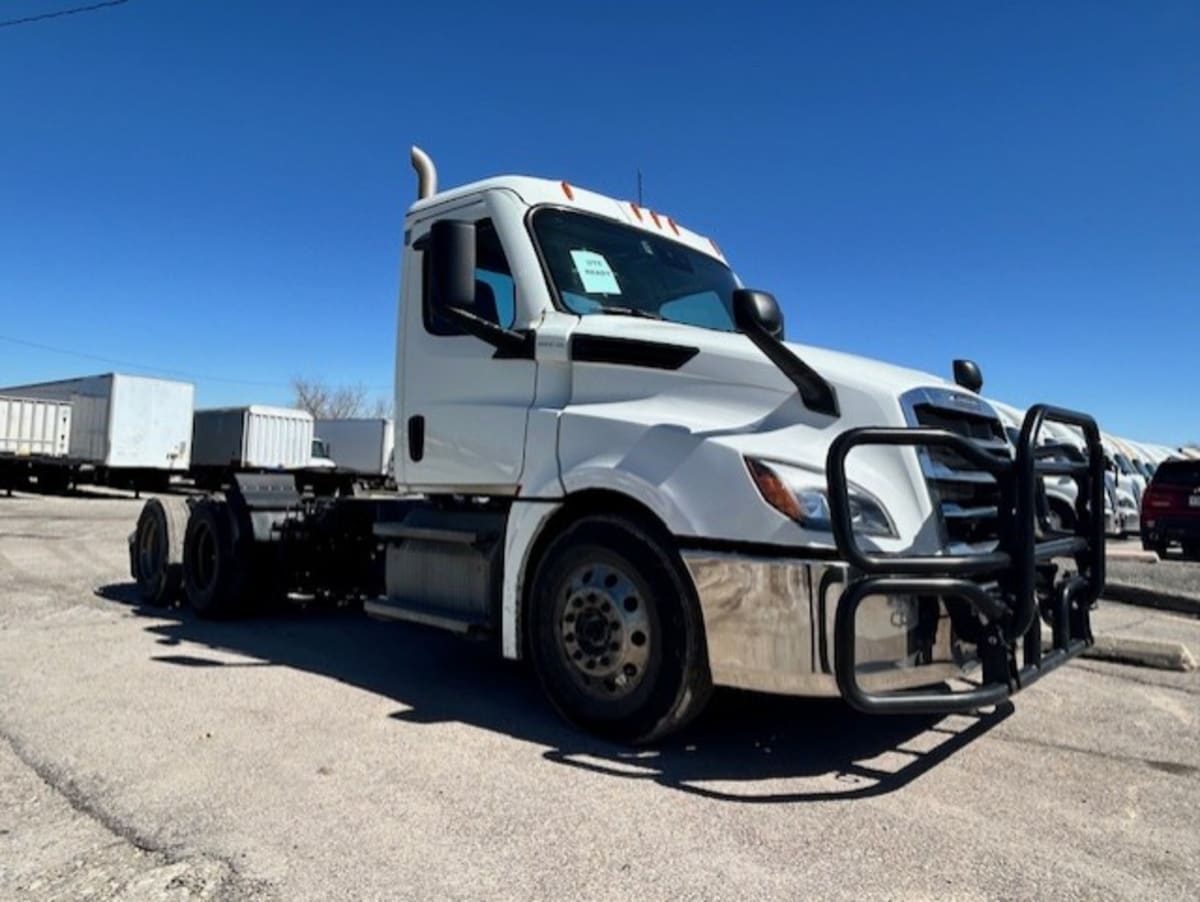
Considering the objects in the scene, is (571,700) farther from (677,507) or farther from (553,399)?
(553,399)

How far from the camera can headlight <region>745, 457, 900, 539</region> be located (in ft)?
11.2

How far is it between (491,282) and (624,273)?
0.74m

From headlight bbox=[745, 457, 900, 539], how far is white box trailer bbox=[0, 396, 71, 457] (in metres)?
30.1

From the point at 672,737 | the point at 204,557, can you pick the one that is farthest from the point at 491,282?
the point at 204,557

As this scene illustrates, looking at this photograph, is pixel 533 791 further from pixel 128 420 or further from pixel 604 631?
pixel 128 420

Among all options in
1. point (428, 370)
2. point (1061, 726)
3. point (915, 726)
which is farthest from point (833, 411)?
point (428, 370)

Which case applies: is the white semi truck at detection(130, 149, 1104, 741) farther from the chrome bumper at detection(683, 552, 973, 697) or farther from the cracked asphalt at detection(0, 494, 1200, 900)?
the cracked asphalt at detection(0, 494, 1200, 900)

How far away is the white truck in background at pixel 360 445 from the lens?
33.6 meters

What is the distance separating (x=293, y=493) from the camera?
7.46 metres

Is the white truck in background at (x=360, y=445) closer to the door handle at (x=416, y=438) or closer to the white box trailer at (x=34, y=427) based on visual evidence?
the white box trailer at (x=34, y=427)

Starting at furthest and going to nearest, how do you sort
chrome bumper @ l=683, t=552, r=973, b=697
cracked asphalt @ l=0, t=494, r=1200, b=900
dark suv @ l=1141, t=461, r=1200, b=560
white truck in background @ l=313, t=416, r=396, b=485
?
white truck in background @ l=313, t=416, r=396, b=485
dark suv @ l=1141, t=461, r=1200, b=560
chrome bumper @ l=683, t=552, r=973, b=697
cracked asphalt @ l=0, t=494, r=1200, b=900

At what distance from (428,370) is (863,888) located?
11.9ft

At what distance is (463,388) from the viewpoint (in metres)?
4.95

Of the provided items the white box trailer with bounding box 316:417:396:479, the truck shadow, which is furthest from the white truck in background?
the truck shadow
